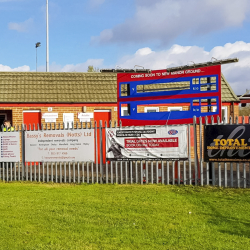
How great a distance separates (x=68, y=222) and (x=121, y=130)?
4.71m

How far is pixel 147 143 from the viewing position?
419 inches

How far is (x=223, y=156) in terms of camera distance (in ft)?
32.6

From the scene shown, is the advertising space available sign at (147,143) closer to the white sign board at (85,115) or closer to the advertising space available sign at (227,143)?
the advertising space available sign at (227,143)

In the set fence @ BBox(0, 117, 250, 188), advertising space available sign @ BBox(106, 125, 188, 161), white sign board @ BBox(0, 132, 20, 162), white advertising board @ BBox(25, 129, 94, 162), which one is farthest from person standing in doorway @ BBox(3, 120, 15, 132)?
advertising space available sign @ BBox(106, 125, 188, 161)

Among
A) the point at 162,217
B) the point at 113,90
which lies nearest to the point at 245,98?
the point at 113,90

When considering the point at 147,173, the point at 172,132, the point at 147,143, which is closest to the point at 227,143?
the point at 172,132

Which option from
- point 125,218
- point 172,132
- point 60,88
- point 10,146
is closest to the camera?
point 125,218

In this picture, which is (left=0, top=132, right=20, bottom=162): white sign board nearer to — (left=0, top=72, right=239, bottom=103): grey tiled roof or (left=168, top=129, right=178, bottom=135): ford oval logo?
(left=168, top=129, right=178, bottom=135): ford oval logo

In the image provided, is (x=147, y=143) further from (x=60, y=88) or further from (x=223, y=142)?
(x=60, y=88)

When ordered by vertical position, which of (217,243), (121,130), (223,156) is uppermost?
(121,130)

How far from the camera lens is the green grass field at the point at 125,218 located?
5500 millimetres

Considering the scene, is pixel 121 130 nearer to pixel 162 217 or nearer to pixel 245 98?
pixel 162 217

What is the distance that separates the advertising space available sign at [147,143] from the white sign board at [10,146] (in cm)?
333

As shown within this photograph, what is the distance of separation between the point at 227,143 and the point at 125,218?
428cm
